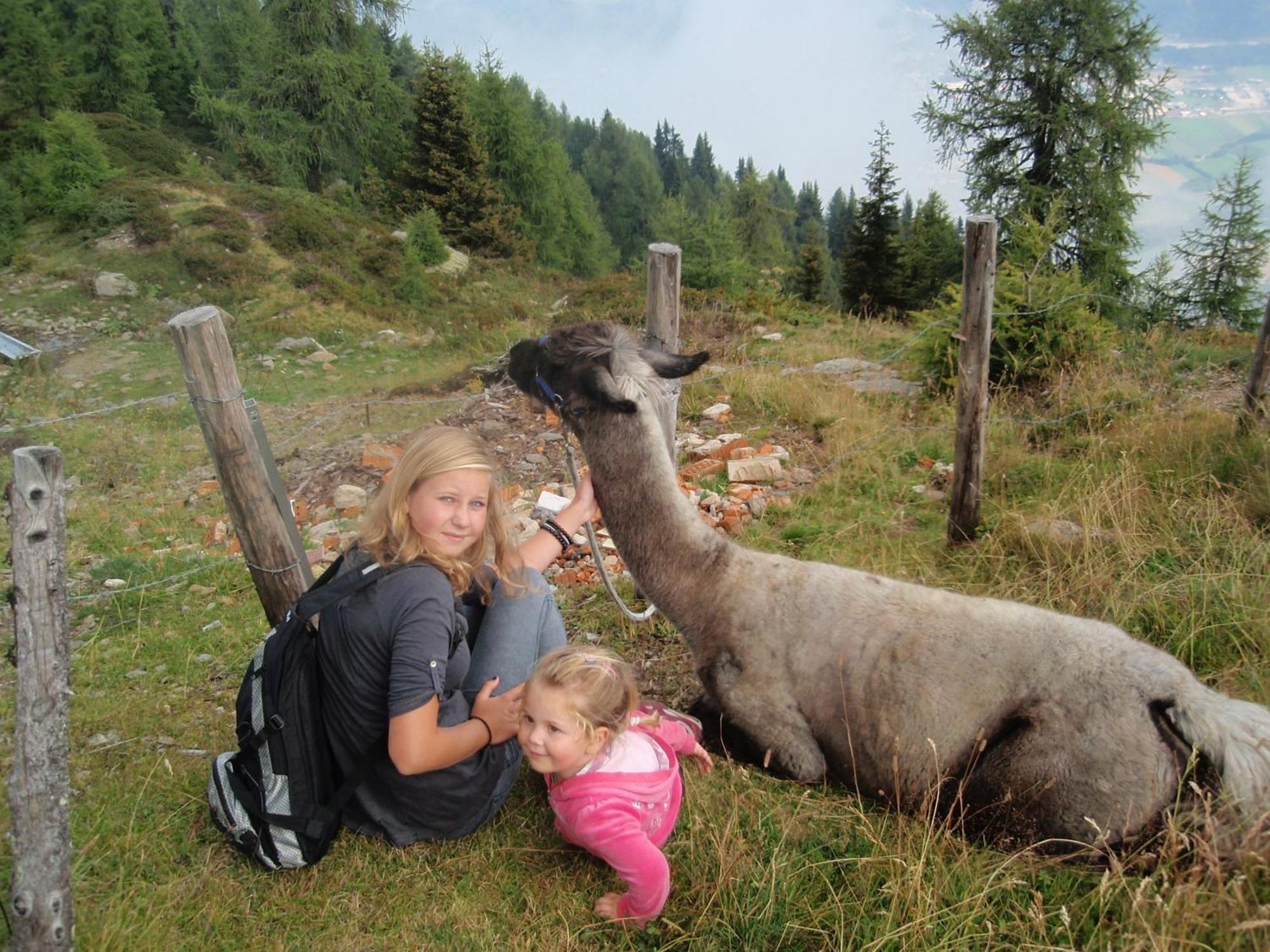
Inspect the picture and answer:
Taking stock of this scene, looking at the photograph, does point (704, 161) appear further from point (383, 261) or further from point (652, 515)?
point (652, 515)

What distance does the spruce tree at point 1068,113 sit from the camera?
1988 centimetres

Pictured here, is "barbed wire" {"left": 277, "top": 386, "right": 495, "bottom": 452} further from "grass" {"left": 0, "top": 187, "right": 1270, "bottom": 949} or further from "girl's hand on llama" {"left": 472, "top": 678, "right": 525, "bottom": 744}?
"girl's hand on llama" {"left": 472, "top": 678, "right": 525, "bottom": 744}

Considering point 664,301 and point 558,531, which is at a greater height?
point 664,301

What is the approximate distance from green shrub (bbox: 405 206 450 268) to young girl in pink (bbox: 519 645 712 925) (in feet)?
67.0

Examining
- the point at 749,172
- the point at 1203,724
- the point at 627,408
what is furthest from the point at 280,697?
the point at 749,172

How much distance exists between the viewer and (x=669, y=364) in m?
3.40

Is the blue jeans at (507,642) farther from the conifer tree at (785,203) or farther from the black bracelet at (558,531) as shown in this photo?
the conifer tree at (785,203)

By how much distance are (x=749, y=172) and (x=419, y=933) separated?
4977 centimetres

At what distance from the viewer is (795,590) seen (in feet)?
10.6

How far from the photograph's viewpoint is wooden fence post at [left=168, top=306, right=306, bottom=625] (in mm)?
3273

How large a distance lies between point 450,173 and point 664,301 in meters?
23.5

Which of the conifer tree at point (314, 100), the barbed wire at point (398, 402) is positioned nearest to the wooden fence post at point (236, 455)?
the barbed wire at point (398, 402)

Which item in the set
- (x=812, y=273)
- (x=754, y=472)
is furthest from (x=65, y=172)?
(x=812, y=273)

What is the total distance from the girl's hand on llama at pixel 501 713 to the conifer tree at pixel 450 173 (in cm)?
2388
